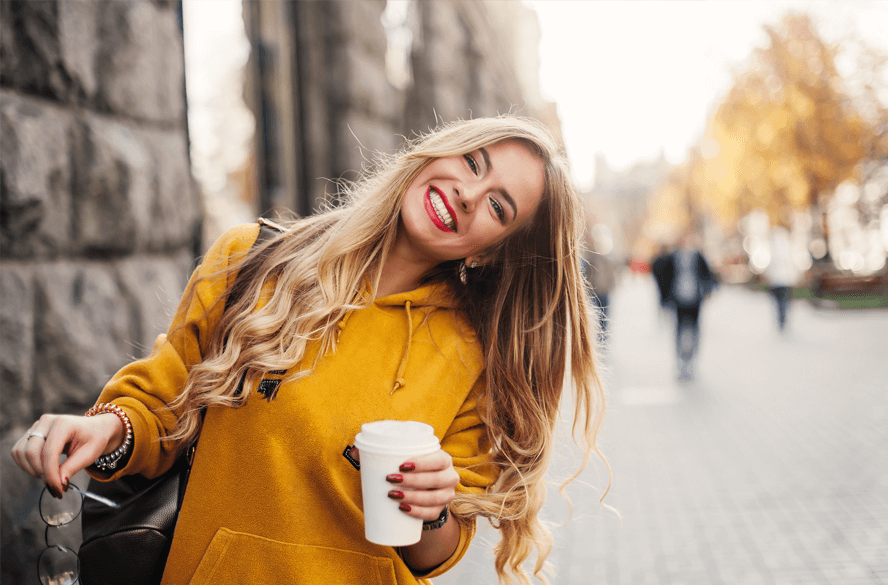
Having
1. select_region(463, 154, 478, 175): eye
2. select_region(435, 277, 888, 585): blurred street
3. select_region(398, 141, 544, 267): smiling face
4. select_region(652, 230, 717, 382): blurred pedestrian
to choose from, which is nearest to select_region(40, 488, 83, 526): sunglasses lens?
select_region(398, 141, 544, 267): smiling face

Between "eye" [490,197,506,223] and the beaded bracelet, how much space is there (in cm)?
109

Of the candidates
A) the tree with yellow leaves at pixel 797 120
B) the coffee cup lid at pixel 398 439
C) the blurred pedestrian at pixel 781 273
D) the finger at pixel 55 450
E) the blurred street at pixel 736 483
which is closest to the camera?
the coffee cup lid at pixel 398 439

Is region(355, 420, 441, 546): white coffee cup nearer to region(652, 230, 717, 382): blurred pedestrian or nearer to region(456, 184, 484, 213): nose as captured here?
region(456, 184, 484, 213): nose

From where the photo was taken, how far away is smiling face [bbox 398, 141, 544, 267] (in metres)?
1.88

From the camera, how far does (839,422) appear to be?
6.35 meters

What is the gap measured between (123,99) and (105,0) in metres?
0.38

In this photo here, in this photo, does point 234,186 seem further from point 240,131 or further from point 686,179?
point 686,179

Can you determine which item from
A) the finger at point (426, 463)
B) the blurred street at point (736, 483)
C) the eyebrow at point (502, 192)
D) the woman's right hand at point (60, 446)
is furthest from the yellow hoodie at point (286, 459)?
the blurred street at point (736, 483)

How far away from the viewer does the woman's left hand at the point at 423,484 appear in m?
1.35

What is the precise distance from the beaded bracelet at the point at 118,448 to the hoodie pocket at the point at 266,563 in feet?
0.97

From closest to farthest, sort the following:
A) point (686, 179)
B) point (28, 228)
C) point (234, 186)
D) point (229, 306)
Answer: point (229, 306), point (28, 228), point (234, 186), point (686, 179)

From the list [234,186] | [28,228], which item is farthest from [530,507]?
[234,186]

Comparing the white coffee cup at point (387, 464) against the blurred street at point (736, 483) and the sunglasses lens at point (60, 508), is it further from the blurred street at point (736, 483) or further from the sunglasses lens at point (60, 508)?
the blurred street at point (736, 483)

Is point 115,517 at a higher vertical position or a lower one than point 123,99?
lower
